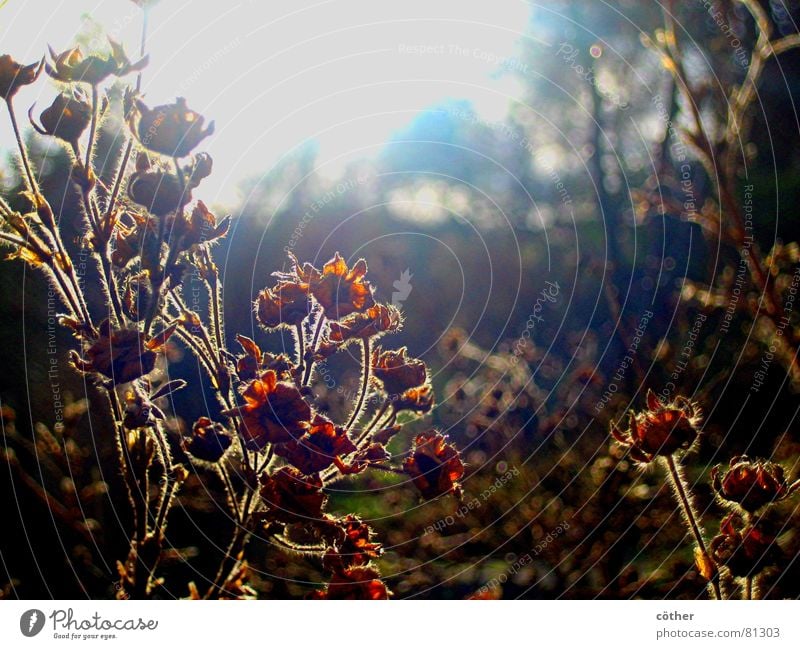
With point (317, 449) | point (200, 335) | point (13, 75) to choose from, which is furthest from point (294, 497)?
point (13, 75)

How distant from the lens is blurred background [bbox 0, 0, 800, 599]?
656 mm

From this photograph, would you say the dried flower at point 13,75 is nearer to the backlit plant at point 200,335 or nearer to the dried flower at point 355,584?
the backlit plant at point 200,335

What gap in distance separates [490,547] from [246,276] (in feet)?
1.58

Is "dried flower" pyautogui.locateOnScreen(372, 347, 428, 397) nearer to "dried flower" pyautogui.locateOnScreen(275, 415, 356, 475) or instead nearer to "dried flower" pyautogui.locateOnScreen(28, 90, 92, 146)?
"dried flower" pyautogui.locateOnScreen(275, 415, 356, 475)

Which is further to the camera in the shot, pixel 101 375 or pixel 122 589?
pixel 122 589

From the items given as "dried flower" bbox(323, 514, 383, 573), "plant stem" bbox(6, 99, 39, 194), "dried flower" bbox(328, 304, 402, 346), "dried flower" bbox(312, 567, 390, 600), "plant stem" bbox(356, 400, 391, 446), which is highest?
"plant stem" bbox(6, 99, 39, 194)

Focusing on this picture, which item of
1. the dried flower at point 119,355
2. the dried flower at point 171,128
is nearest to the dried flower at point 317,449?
the dried flower at point 119,355

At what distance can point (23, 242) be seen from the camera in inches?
16.7

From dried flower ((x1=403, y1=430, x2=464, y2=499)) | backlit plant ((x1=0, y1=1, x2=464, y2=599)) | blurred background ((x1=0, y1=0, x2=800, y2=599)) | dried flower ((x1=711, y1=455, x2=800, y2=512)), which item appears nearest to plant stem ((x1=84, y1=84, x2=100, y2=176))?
backlit plant ((x1=0, y1=1, x2=464, y2=599))

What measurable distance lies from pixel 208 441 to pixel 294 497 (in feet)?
0.25
